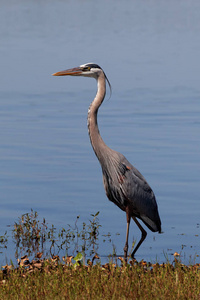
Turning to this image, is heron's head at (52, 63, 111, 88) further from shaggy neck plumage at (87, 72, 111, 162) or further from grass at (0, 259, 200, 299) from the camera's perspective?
grass at (0, 259, 200, 299)

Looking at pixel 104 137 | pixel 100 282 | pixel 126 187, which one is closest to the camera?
pixel 100 282

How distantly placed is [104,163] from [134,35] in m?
68.9

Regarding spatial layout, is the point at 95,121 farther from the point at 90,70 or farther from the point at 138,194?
the point at 138,194

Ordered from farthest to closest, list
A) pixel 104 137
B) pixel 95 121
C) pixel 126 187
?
pixel 104 137 < pixel 126 187 < pixel 95 121

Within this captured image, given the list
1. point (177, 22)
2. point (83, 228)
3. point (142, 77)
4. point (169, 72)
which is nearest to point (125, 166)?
point (83, 228)

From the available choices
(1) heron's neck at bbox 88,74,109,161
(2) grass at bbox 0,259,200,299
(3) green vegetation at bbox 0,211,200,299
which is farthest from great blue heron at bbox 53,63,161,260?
(2) grass at bbox 0,259,200,299

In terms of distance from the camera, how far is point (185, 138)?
19.7 m

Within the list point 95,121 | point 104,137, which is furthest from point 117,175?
point 104,137

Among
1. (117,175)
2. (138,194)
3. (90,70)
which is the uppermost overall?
(90,70)

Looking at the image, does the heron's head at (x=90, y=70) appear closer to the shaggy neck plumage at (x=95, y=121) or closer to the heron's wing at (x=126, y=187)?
the shaggy neck plumage at (x=95, y=121)

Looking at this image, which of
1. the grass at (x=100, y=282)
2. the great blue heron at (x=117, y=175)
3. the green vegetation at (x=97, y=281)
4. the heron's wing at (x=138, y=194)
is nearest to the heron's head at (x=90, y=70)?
the great blue heron at (x=117, y=175)

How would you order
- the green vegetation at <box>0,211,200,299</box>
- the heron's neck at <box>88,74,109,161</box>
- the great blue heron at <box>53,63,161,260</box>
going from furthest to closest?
the great blue heron at <box>53,63,161,260</box> < the heron's neck at <box>88,74,109,161</box> < the green vegetation at <box>0,211,200,299</box>

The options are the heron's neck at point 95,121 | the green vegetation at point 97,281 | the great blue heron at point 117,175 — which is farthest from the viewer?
the great blue heron at point 117,175

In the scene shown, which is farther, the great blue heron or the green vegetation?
the great blue heron
